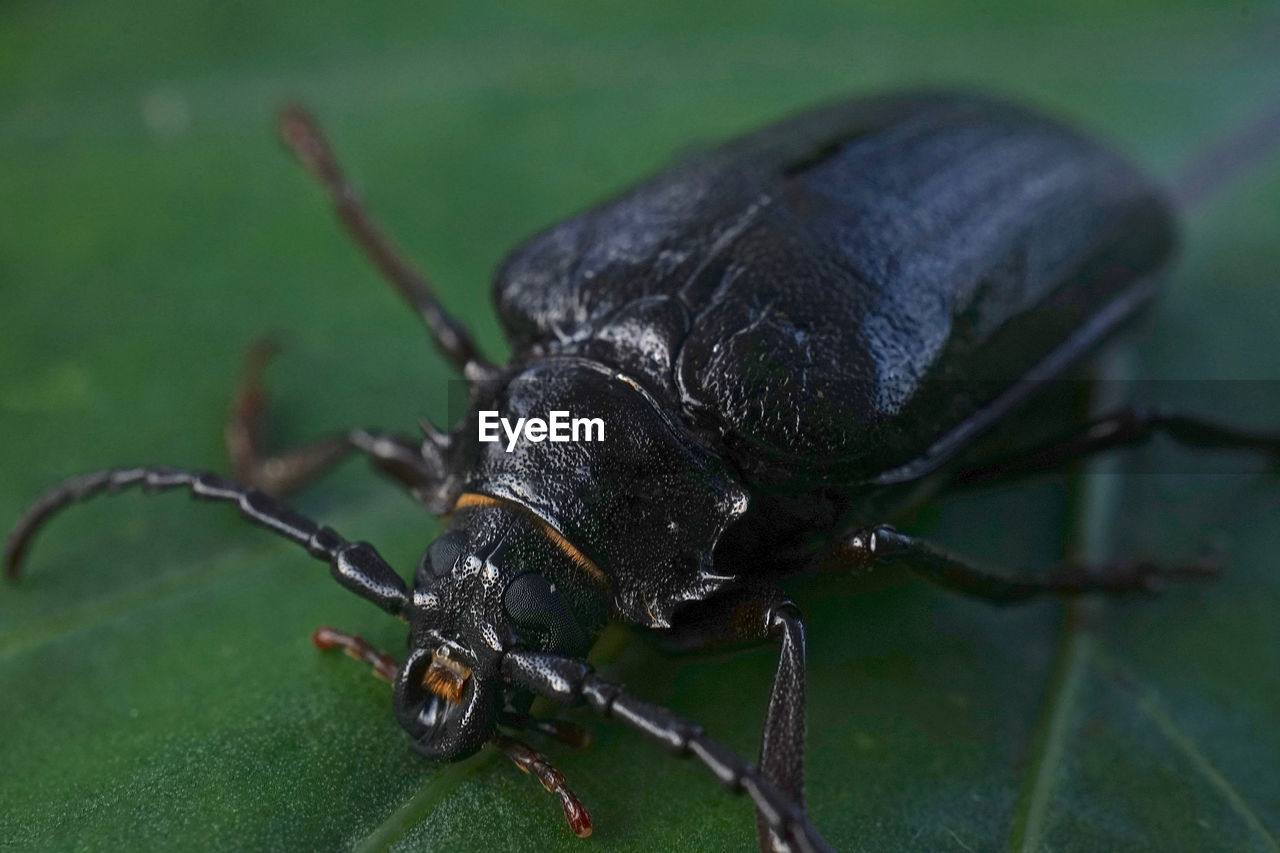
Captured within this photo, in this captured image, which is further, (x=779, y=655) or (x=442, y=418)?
(x=442, y=418)

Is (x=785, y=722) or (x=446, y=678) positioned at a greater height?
(x=446, y=678)

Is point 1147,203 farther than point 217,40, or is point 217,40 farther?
point 217,40

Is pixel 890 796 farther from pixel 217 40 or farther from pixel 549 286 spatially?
pixel 217 40

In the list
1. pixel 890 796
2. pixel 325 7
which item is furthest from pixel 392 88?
pixel 890 796

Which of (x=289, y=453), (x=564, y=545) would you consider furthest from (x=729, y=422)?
(x=289, y=453)

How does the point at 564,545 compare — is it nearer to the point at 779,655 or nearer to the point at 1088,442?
the point at 779,655

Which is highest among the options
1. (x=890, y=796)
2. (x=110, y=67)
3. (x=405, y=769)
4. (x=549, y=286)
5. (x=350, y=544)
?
(x=110, y=67)

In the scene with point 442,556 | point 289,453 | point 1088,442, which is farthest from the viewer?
point 289,453
